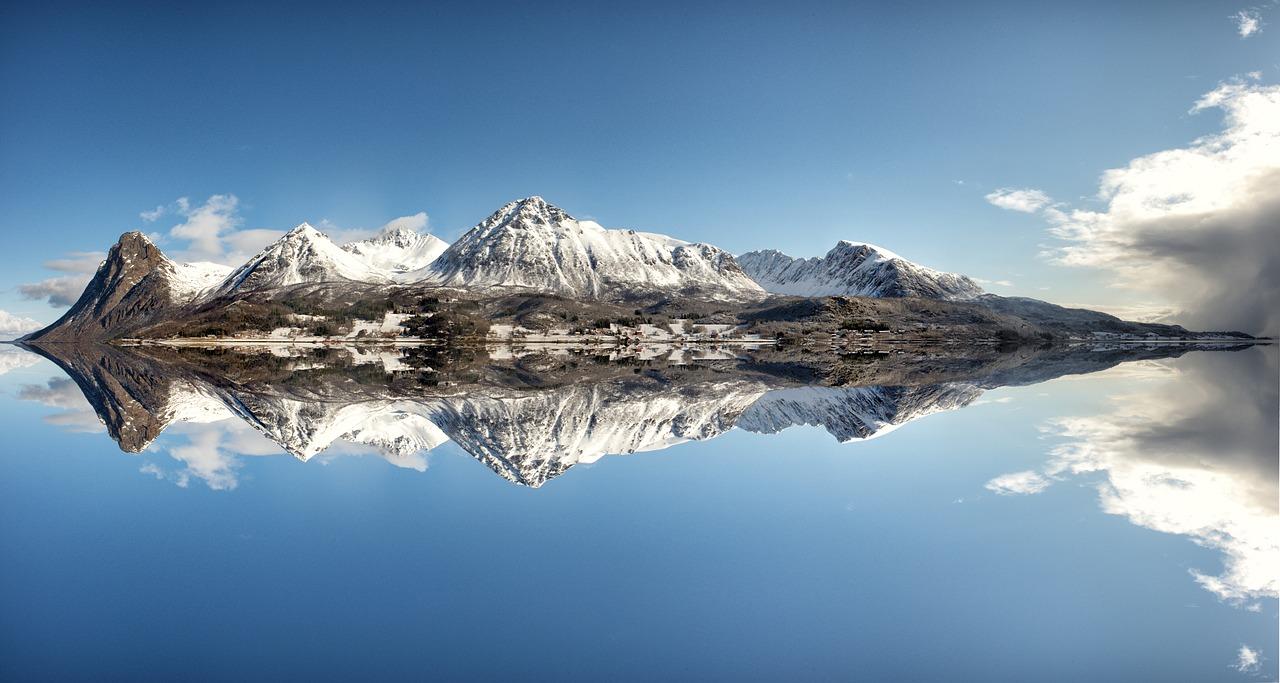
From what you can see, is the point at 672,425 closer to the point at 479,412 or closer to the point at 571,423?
the point at 571,423

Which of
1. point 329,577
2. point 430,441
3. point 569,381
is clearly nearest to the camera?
point 329,577

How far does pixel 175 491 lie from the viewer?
19.0 metres

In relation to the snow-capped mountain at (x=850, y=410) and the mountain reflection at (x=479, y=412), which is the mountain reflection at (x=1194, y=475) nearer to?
the snow-capped mountain at (x=850, y=410)

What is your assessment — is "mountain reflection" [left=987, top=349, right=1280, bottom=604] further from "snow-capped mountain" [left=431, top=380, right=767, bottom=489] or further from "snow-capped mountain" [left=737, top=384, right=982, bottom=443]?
"snow-capped mountain" [left=431, top=380, right=767, bottom=489]

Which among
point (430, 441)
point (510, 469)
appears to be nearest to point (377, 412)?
point (430, 441)

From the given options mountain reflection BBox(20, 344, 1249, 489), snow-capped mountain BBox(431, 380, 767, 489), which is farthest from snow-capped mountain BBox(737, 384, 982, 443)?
snow-capped mountain BBox(431, 380, 767, 489)

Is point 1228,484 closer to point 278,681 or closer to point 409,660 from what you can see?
point 409,660

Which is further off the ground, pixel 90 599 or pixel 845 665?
pixel 90 599

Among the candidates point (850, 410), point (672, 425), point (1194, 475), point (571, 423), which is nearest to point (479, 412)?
point (571, 423)

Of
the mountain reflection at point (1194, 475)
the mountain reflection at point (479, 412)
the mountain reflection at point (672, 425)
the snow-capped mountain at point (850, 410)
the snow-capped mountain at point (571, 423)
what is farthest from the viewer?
the snow-capped mountain at point (850, 410)

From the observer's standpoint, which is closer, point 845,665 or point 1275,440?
point 845,665

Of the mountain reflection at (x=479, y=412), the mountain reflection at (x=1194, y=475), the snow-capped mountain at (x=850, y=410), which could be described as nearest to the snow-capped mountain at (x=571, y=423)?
the mountain reflection at (x=479, y=412)

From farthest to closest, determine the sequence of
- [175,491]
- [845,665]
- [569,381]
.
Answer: [569,381] → [175,491] → [845,665]

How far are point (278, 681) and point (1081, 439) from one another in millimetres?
30808
